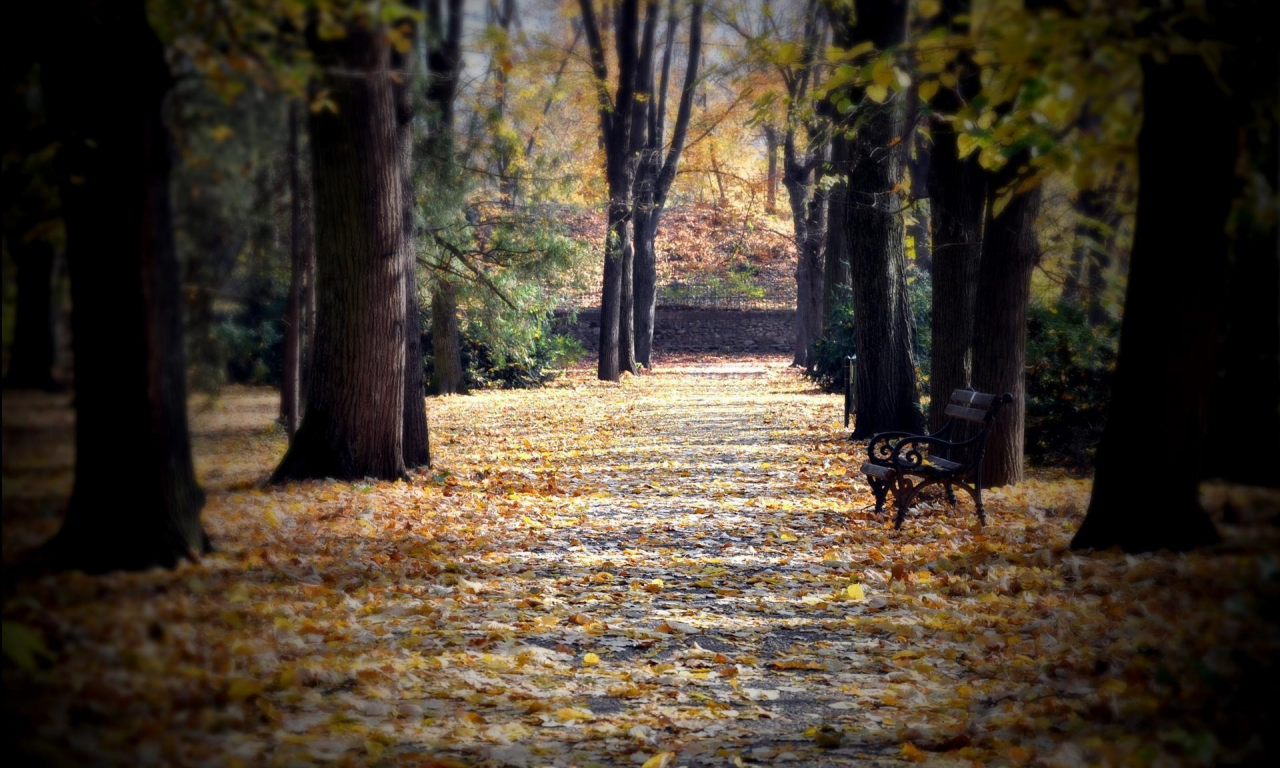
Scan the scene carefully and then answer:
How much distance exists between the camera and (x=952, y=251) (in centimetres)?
1020

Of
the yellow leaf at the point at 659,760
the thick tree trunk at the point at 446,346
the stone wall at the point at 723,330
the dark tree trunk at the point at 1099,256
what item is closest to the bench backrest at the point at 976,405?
the dark tree trunk at the point at 1099,256

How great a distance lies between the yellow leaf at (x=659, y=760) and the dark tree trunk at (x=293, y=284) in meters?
1.81

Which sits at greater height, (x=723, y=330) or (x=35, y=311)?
(x=723, y=330)

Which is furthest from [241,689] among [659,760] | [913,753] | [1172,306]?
[1172,306]

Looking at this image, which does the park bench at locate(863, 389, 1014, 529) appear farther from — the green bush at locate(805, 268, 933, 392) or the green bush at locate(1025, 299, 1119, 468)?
the green bush at locate(805, 268, 933, 392)

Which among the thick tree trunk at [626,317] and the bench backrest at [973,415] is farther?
the thick tree trunk at [626,317]

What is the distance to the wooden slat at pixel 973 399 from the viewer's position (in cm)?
817

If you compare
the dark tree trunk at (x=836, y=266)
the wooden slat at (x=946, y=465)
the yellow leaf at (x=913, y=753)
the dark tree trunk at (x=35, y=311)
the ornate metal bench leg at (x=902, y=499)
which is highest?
the dark tree trunk at (x=836, y=266)

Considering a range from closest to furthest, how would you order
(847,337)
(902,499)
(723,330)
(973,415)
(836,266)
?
(902,499) < (973,415) < (847,337) < (836,266) < (723,330)

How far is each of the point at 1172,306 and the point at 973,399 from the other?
13.1 feet

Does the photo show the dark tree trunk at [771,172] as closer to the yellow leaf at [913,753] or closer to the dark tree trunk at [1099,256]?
the dark tree trunk at [1099,256]

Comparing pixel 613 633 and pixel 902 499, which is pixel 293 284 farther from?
A: pixel 902 499

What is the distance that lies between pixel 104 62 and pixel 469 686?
297 centimetres

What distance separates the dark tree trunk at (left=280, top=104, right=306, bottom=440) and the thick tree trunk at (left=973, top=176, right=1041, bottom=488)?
6506 millimetres
